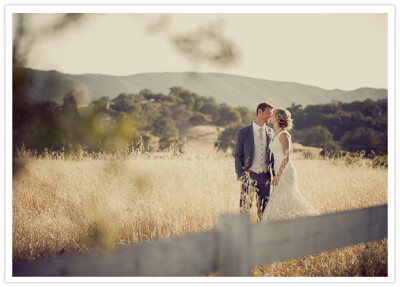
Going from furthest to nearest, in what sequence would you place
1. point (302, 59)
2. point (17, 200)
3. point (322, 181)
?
point (322, 181)
point (302, 59)
point (17, 200)

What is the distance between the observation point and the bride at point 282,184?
2.92 metres

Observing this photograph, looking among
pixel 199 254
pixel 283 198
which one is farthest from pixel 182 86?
pixel 199 254

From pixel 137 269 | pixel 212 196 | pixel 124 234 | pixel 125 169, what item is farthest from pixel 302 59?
pixel 137 269

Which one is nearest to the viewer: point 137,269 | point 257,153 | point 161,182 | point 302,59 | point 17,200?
point 137,269

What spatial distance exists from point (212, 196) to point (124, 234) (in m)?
0.90

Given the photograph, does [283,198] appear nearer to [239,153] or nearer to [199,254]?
[239,153]

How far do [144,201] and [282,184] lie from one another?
1350mm

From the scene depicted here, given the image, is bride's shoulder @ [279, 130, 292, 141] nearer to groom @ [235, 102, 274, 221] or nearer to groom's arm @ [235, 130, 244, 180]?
groom @ [235, 102, 274, 221]

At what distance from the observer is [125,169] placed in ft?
13.3

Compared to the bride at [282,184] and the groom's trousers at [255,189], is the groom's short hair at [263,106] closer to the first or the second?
the bride at [282,184]

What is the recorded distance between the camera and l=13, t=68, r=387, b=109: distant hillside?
142 inches

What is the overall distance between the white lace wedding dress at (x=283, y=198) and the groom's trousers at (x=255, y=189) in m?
0.12

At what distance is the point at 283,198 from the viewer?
2979mm

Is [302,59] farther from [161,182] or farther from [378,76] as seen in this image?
[161,182]
